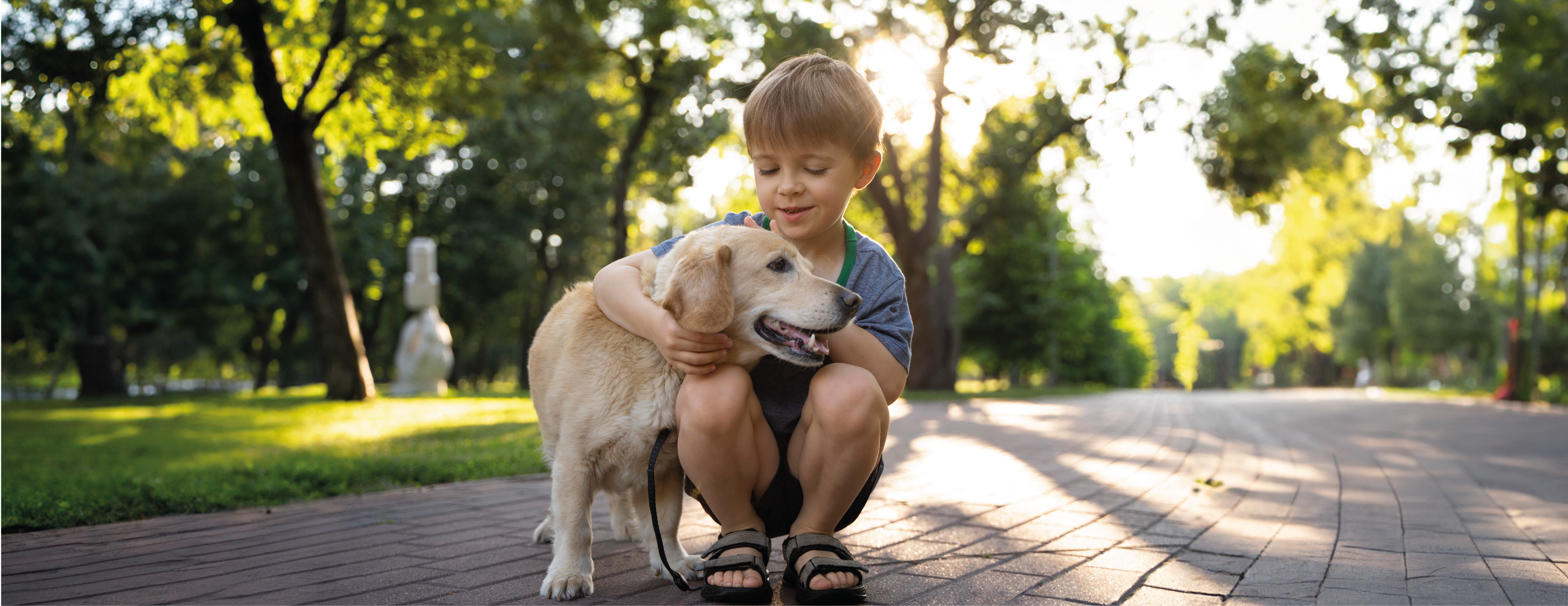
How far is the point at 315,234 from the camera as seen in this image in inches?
579

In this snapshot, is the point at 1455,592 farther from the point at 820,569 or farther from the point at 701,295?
the point at 701,295

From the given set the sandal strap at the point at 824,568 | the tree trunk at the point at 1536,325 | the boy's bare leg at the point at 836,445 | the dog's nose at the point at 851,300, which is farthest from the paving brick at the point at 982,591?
the tree trunk at the point at 1536,325

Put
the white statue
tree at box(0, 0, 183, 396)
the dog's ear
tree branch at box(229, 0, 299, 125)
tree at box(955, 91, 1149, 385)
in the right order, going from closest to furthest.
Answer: the dog's ear, tree at box(0, 0, 183, 396), tree branch at box(229, 0, 299, 125), tree at box(955, 91, 1149, 385), the white statue

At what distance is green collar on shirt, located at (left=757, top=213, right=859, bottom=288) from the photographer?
3.21 meters

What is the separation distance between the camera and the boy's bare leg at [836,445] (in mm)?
2861

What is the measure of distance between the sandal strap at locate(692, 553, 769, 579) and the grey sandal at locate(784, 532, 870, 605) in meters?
0.13

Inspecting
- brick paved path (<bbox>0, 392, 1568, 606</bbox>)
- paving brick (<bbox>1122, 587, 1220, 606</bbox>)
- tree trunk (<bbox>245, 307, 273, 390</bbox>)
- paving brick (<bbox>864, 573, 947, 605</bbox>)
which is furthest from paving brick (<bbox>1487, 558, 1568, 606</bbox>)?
tree trunk (<bbox>245, 307, 273, 390</bbox>)

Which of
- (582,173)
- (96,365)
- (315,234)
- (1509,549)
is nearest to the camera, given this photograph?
(1509,549)

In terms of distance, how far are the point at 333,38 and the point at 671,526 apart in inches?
557

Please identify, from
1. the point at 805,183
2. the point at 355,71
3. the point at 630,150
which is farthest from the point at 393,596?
the point at 630,150

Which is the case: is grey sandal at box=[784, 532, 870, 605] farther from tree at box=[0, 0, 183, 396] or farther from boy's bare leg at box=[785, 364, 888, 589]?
tree at box=[0, 0, 183, 396]

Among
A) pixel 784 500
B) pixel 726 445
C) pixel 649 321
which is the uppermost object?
pixel 649 321

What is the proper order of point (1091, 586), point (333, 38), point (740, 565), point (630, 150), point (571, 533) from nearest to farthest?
point (740, 565), point (571, 533), point (1091, 586), point (333, 38), point (630, 150)

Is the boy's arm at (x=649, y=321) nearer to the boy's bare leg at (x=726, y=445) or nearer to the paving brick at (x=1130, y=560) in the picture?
the boy's bare leg at (x=726, y=445)
